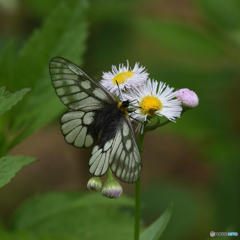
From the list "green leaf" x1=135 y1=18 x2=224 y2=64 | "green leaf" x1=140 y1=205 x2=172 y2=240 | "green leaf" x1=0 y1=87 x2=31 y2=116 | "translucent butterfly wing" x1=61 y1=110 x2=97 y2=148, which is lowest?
"green leaf" x1=140 y1=205 x2=172 y2=240

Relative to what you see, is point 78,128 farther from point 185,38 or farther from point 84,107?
point 185,38

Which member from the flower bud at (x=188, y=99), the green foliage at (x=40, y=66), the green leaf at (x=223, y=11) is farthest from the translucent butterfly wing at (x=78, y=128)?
the green leaf at (x=223, y=11)

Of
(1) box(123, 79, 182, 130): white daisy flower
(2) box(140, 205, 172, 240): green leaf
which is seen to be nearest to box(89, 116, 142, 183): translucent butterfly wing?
(1) box(123, 79, 182, 130): white daisy flower

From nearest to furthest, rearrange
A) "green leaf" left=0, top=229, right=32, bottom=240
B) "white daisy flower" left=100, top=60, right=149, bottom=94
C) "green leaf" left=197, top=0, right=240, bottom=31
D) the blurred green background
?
"white daisy flower" left=100, top=60, right=149, bottom=94 < "green leaf" left=0, top=229, right=32, bottom=240 < "green leaf" left=197, top=0, right=240, bottom=31 < the blurred green background

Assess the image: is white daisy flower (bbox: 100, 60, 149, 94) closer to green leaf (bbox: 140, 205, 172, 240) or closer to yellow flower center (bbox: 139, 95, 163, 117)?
yellow flower center (bbox: 139, 95, 163, 117)

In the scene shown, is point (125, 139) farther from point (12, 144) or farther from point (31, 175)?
point (31, 175)

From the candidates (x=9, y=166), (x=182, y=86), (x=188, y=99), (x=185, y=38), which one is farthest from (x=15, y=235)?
(x=185, y=38)

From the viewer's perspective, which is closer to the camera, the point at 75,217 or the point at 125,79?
the point at 125,79

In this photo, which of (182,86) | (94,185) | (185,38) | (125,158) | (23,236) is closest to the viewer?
(125,158)
